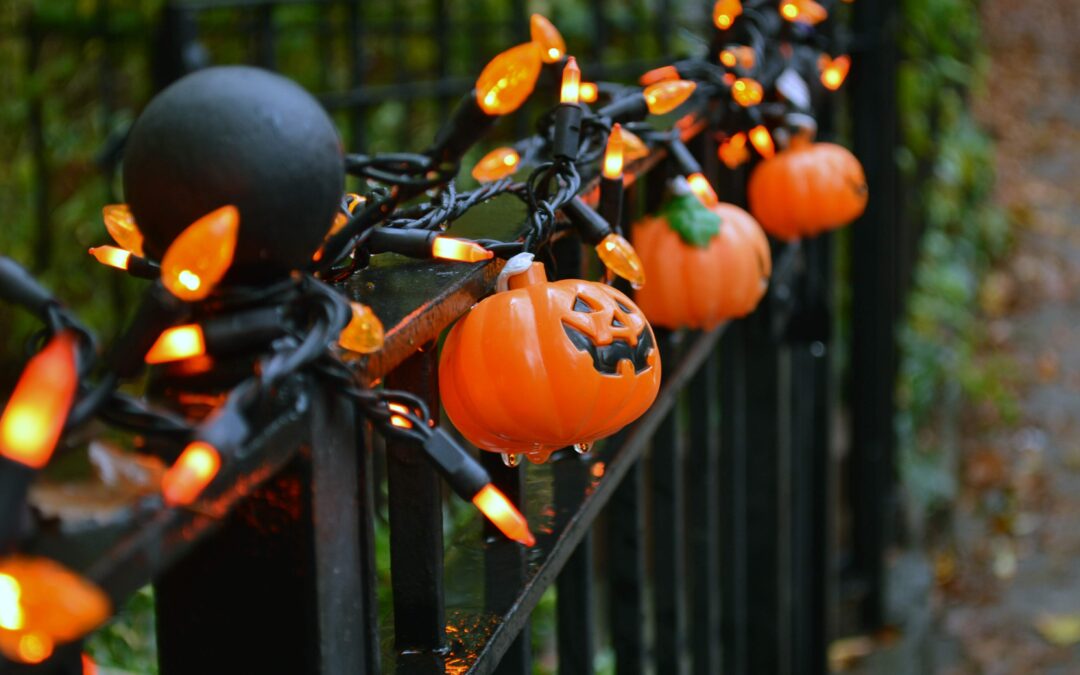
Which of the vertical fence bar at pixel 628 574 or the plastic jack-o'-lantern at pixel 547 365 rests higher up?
the plastic jack-o'-lantern at pixel 547 365

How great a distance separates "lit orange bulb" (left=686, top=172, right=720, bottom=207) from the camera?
171cm

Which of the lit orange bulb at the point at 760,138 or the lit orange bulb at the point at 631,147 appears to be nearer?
the lit orange bulb at the point at 631,147

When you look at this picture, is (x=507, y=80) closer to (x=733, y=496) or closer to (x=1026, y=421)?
(x=733, y=496)

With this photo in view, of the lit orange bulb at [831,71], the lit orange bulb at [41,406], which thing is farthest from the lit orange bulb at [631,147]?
the lit orange bulb at [831,71]

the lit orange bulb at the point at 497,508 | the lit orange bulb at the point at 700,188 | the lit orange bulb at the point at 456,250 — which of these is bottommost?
the lit orange bulb at the point at 700,188

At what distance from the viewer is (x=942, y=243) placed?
576cm

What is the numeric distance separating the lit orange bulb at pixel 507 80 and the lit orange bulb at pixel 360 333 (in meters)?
0.20

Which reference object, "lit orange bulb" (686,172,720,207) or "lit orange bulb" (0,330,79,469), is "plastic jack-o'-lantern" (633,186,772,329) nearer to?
"lit orange bulb" (686,172,720,207)

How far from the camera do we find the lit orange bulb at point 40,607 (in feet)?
1.82

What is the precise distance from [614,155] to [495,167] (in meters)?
0.16

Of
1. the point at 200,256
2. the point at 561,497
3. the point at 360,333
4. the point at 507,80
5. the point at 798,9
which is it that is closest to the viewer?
the point at 200,256

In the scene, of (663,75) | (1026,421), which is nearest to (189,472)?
(663,75)

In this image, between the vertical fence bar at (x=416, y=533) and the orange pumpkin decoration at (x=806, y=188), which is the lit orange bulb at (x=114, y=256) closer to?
the vertical fence bar at (x=416, y=533)

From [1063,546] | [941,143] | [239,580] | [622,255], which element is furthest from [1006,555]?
[239,580]
